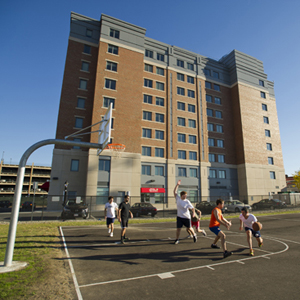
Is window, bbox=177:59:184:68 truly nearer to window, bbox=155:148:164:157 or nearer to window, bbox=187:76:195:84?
window, bbox=187:76:195:84

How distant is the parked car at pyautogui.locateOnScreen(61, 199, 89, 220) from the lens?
18.2 metres

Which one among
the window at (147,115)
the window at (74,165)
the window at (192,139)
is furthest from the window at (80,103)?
the window at (192,139)

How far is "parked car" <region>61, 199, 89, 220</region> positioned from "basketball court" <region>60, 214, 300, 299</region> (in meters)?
10.4

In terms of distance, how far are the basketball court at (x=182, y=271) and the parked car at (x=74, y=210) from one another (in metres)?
10.4

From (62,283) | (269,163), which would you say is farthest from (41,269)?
(269,163)

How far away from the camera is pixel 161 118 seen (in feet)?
124

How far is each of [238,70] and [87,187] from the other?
135 ft

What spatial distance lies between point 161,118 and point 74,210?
24.3m

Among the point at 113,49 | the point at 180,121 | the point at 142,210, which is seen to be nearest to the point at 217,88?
the point at 180,121

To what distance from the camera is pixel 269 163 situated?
43.9 metres

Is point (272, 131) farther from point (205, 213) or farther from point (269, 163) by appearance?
point (205, 213)

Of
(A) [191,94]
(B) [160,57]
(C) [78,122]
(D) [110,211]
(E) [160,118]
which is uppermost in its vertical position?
(B) [160,57]

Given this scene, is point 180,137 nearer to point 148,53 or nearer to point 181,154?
point 181,154

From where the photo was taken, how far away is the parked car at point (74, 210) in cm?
1820
